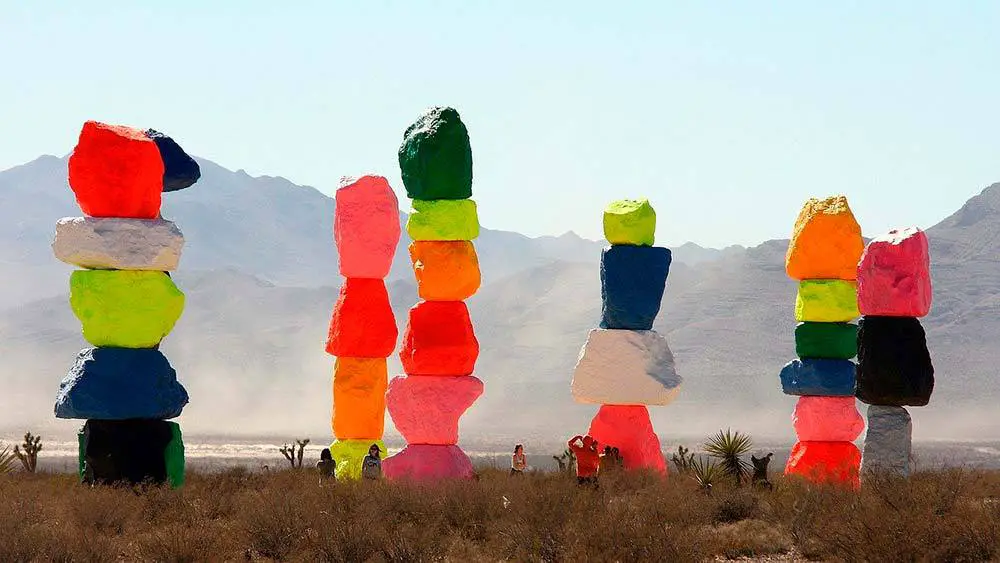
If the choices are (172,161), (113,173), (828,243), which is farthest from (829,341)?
(113,173)

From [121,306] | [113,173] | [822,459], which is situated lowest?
[822,459]

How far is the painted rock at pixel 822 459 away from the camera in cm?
2055

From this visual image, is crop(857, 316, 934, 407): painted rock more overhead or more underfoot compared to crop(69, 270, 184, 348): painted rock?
more underfoot

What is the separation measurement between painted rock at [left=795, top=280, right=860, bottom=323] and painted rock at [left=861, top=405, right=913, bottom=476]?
2.59 meters

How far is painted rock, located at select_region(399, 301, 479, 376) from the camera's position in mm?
20234

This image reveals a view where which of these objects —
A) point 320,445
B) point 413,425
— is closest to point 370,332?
point 413,425

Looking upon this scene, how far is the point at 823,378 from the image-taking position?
21.1 meters

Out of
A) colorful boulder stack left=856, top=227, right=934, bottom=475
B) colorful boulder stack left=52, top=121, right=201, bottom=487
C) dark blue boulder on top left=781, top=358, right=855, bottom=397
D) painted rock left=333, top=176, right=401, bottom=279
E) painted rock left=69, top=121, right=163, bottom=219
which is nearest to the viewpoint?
colorful boulder stack left=52, top=121, right=201, bottom=487

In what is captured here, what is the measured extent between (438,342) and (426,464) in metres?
1.86

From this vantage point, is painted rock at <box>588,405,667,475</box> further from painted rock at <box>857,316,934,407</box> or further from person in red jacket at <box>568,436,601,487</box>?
painted rock at <box>857,316,934,407</box>

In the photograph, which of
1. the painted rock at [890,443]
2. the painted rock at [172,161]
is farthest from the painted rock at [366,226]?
the painted rock at [890,443]

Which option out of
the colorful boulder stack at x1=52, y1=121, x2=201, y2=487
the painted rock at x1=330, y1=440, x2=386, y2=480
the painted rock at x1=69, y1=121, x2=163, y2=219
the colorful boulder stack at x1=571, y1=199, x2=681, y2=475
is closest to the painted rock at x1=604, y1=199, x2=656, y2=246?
the colorful boulder stack at x1=571, y1=199, x2=681, y2=475

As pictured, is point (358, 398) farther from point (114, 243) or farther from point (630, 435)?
point (114, 243)

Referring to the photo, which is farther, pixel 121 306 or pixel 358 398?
pixel 358 398
